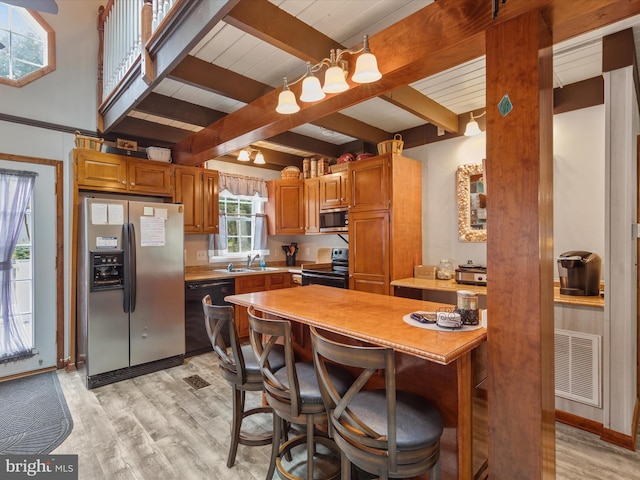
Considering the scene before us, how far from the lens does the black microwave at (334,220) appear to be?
4340 mm

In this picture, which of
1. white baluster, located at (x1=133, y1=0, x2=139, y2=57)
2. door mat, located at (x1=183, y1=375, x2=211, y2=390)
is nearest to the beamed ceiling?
white baluster, located at (x1=133, y1=0, x2=139, y2=57)

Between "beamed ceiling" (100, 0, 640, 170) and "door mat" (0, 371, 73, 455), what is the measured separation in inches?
103

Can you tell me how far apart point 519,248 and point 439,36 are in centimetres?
113

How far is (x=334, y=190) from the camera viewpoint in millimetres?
4551

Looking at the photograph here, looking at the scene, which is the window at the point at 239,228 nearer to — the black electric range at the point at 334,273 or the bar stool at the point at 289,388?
the black electric range at the point at 334,273

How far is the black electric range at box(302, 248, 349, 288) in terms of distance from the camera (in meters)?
4.21

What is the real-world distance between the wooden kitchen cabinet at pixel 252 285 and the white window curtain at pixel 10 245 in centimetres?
221

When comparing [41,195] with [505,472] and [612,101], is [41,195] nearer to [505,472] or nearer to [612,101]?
[505,472]

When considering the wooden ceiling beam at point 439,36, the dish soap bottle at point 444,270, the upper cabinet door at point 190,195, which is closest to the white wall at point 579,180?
the dish soap bottle at point 444,270

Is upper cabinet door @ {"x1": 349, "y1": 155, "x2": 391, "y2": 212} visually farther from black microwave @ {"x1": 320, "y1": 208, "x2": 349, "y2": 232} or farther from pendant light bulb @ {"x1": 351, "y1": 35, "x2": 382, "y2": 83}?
pendant light bulb @ {"x1": 351, "y1": 35, "x2": 382, "y2": 83}

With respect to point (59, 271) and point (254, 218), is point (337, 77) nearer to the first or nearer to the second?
point (59, 271)

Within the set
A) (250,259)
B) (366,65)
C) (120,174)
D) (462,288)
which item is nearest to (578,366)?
(462,288)

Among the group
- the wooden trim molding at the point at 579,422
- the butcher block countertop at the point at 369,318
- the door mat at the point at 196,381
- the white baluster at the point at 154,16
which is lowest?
the door mat at the point at 196,381

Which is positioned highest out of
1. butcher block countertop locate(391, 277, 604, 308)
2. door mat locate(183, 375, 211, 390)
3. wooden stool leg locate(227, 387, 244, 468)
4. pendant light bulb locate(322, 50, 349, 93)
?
pendant light bulb locate(322, 50, 349, 93)
